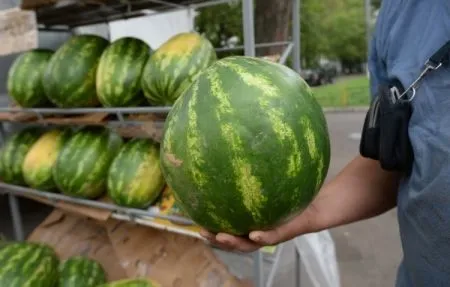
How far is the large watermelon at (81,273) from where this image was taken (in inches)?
73.9

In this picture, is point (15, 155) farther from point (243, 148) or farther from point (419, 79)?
point (419, 79)

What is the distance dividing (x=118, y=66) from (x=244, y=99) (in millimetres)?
1162

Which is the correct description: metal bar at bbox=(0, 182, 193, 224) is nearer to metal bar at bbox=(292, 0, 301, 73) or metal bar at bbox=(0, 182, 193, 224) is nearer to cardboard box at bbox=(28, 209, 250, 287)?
cardboard box at bbox=(28, 209, 250, 287)

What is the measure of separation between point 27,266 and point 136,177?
62 cm

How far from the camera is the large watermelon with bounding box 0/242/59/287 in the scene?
1.75 metres

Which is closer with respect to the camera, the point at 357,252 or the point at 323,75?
the point at 357,252

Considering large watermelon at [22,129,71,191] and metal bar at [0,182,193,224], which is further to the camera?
large watermelon at [22,129,71,191]

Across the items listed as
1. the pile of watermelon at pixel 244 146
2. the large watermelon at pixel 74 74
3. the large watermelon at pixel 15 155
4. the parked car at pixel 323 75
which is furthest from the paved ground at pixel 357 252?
the parked car at pixel 323 75

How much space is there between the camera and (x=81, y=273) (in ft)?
6.29

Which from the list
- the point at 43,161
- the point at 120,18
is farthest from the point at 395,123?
the point at 120,18

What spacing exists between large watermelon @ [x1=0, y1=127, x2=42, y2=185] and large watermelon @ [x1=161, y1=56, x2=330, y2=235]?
173cm

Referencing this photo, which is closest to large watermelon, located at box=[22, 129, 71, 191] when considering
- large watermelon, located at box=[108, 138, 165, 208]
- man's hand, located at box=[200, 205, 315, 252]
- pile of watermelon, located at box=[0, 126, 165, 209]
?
pile of watermelon, located at box=[0, 126, 165, 209]

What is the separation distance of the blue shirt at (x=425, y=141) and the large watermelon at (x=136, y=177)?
1186 mm

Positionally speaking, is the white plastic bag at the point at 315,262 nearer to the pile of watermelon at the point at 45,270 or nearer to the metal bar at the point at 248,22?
the pile of watermelon at the point at 45,270
